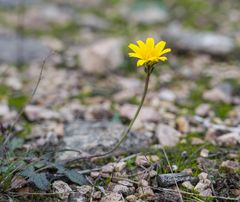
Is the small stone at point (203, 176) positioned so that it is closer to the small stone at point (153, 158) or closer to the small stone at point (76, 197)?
the small stone at point (153, 158)

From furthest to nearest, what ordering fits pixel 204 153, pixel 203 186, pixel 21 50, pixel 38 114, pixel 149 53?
pixel 21 50 → pixel 38 114 → pixel 204 153 → pixel 203 186 → pixel 149 53

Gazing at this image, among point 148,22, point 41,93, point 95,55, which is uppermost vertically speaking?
point 148,22

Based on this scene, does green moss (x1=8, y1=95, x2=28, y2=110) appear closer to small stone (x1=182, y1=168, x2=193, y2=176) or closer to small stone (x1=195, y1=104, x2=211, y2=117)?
small stone (x1=195, y1=104, x2=211, y2=117)

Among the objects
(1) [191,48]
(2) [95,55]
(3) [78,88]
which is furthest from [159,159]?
(1) [191,48]

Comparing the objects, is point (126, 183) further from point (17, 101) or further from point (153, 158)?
point (17, 101)

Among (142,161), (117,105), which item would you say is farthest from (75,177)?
(117,105)

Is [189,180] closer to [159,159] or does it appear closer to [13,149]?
[159,159]
